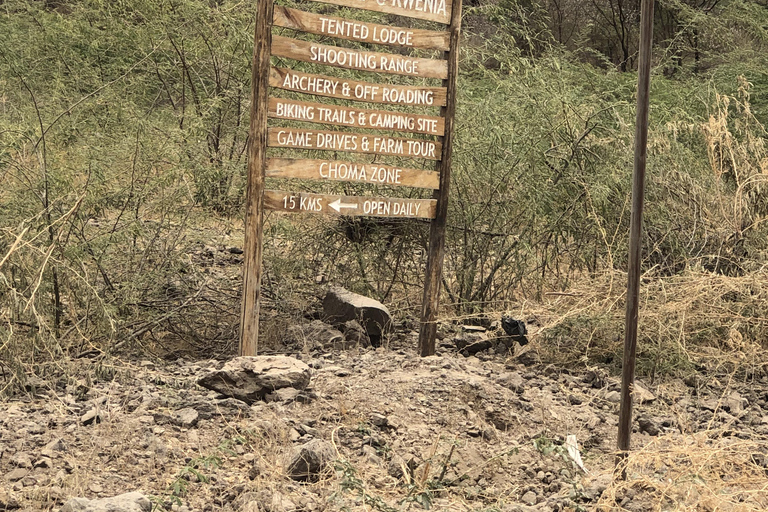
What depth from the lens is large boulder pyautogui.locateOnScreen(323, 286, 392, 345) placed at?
606cm

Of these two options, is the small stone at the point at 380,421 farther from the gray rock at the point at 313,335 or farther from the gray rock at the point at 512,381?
the gray rock at the point at 313,335

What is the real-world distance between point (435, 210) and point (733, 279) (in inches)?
70.1

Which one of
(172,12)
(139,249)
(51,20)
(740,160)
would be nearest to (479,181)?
(740,160)

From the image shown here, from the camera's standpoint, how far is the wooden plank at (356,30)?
530 cm

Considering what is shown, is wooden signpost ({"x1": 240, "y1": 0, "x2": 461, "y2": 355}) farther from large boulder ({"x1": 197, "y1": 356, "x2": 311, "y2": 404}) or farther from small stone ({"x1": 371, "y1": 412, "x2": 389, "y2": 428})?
small stone ({"x1": 371, "y1": 412, "x2": 389, "y2": 428})

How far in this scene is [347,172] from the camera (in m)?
5.54

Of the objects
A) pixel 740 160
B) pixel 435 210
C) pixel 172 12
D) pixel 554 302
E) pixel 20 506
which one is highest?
pixel 172 12

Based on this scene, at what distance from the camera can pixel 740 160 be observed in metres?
6.87

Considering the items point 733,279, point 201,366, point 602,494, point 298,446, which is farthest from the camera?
point 733,279

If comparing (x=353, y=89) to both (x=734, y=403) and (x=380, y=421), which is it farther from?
(x=734, y=403)

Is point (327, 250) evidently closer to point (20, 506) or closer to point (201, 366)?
point (201, 366)

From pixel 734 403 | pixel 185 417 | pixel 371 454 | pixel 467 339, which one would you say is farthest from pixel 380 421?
pixel 734 403

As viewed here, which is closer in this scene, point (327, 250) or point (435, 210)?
point (435, 210)

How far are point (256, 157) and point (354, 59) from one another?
821mm
